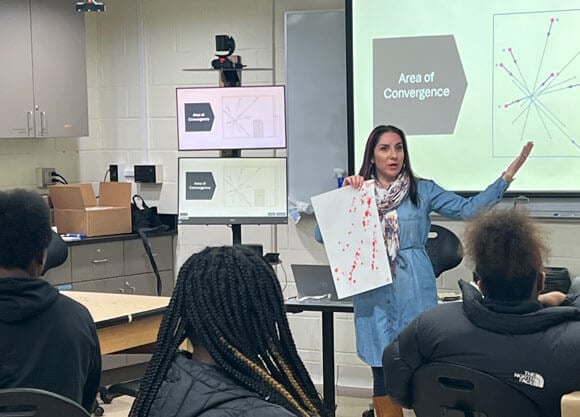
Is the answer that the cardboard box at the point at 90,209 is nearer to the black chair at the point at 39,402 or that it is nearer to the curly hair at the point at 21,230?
the curly hair at the point at 21,230

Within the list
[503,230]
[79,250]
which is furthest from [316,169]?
[503,230]

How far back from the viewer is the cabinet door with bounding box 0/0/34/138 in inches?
184

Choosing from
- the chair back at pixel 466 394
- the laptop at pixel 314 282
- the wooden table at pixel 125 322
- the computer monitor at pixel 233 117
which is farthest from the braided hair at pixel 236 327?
the computer monitor at pixel 233 117

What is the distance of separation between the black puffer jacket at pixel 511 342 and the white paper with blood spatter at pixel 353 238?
1.01m

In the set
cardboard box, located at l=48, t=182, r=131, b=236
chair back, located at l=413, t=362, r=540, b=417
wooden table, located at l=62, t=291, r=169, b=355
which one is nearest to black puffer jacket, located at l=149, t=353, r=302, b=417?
chair back, located at l=413, t=362, r=540, b=417

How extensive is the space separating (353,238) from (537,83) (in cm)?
139

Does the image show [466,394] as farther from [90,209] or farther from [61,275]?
[90,209]

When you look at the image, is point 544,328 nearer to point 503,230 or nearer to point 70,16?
point 503,230

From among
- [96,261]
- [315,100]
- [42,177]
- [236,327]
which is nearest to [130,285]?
[96,261]

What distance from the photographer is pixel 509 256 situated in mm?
2150

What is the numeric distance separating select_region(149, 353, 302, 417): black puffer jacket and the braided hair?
0.08 ft

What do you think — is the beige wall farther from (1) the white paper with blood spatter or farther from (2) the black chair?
(2) the black chair

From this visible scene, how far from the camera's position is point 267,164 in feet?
13.0

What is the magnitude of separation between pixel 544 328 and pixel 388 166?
4.45ft
